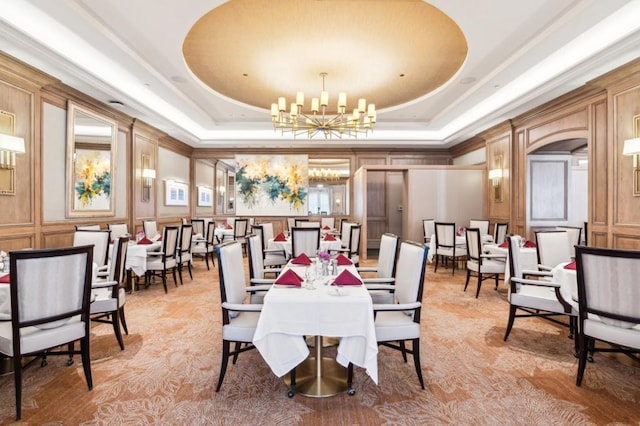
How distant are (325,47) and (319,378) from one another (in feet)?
13.2

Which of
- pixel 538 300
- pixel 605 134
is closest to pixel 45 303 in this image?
pixel 538 300

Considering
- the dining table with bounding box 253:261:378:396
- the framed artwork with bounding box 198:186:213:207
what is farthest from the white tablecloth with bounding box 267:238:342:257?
the framed artwork with bounding box 198:186:213:207

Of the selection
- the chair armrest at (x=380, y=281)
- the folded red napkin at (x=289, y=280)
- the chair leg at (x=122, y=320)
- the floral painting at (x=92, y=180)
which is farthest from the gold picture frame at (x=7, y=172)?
the chair armrest at (x=380, y=281)

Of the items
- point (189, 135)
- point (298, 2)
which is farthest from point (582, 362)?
point (189, 135)

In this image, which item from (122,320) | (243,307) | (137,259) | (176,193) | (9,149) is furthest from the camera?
(176,193)

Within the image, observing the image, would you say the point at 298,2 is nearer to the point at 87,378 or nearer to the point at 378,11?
the point at 378,11

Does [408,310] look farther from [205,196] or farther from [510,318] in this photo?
[205,196]

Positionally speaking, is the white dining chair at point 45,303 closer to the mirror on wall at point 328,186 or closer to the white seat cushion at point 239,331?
the white seat cushion at point 239,331

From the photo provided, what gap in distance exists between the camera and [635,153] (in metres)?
4.02

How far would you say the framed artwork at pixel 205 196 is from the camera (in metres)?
10.1

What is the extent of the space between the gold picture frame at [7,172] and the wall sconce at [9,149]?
0.09m

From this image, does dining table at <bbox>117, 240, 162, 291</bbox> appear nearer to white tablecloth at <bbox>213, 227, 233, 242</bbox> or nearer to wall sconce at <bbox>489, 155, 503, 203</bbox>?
white tablecloth at <bbox>213, 227, 233, 242</bbox>

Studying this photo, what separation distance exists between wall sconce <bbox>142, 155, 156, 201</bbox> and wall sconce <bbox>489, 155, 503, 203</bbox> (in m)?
7.41

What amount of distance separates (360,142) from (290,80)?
3.80 m
